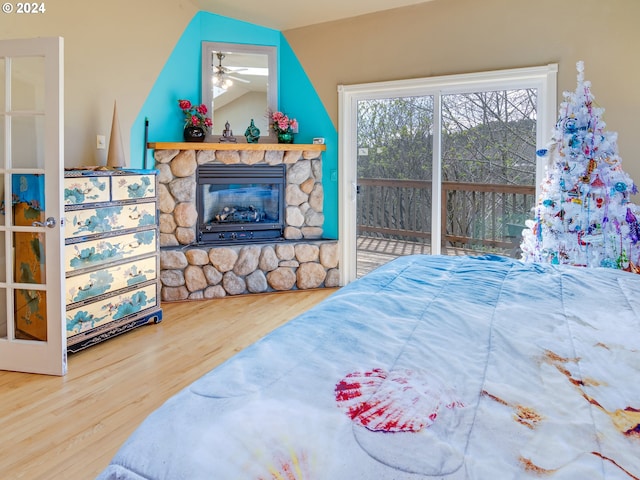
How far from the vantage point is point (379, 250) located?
15.4ft

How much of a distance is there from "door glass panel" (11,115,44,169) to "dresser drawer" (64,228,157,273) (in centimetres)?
53

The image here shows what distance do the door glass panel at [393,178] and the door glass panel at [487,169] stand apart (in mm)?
189

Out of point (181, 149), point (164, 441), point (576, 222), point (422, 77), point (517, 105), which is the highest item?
point (422, 77)

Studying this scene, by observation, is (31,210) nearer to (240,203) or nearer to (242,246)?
(242,246)

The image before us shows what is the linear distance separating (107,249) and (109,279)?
200mm

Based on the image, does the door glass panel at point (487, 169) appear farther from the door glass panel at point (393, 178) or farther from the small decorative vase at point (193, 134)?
the small decorative vase at point (193, 134)

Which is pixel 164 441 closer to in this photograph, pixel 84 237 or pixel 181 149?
pixel 84 237

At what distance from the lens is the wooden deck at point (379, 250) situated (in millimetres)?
4465

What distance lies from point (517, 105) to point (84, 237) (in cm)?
337

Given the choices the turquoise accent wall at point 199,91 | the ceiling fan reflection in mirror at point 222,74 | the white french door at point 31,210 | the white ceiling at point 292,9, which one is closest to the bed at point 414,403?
the white french door at point 31,210

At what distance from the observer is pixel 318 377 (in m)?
0.96

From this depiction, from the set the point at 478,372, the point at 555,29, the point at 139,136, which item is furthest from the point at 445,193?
the point at 478,372

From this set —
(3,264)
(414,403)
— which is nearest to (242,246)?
(3,264)

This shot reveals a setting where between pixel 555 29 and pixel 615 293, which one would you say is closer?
pixel 615 293
